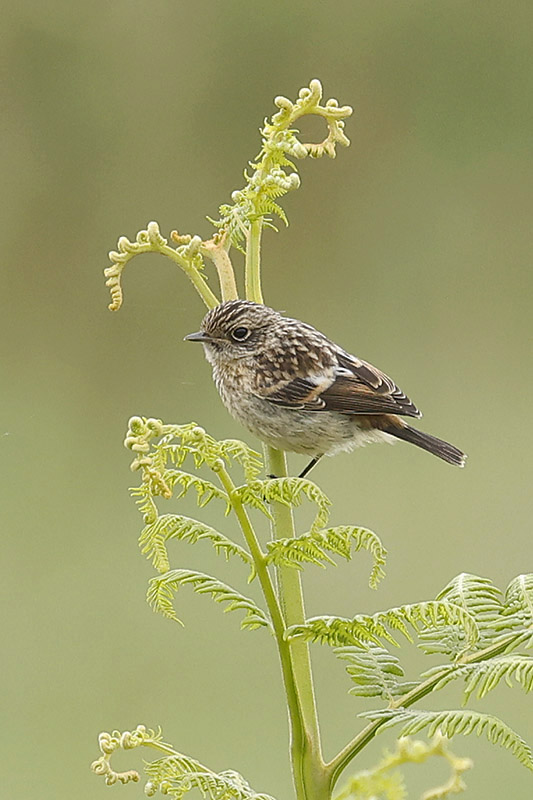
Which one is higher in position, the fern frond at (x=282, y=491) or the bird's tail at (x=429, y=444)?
the bird's tail at (x=429, y=444)

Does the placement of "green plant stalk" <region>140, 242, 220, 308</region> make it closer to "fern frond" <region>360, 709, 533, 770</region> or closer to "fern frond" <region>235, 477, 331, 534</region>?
"fern frond" <region>235, 477, 331, 534</region>

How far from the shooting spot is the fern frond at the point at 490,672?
3.20 ft

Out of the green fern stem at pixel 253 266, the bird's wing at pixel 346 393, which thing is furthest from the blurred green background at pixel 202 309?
the green fern stem at pixel 253 266

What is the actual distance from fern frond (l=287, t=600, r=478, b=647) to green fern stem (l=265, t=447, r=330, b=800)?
0.13 feet

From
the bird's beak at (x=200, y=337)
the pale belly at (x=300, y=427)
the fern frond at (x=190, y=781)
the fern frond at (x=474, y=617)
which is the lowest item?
the fern frond at (x=190, y=781)

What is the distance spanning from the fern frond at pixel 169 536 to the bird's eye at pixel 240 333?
65 centimetres

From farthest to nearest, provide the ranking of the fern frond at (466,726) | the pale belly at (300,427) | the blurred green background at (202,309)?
1. the blurred green background at (202,309)
2. the pale belly at (300,427)
3. the fern frond at (466,726)

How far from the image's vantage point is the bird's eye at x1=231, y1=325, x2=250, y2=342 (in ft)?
5.67

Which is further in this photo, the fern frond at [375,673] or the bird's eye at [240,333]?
the bird's eye at [240,333]

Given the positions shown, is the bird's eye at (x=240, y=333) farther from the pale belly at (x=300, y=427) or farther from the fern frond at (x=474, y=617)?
the fern frond at (x=474, y=617)

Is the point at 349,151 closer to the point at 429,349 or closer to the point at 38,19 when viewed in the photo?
the point at 429,349

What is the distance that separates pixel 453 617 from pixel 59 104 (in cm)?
476

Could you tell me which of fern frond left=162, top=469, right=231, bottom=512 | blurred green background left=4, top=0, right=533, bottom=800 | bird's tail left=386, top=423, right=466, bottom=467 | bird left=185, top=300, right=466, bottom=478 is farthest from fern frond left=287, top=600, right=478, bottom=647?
blurred green background left=4, top=0, right=533, bottom=800

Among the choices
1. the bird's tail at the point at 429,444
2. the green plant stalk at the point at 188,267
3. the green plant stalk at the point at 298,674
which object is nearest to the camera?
the green plant stalk at the point at 298,674
